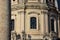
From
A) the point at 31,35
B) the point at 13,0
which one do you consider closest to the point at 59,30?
the point at 31,35

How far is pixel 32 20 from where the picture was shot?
30016mm

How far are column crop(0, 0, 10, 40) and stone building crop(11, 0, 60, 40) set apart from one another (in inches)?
870

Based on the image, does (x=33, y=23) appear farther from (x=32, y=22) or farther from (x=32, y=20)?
(x=32, y=20)

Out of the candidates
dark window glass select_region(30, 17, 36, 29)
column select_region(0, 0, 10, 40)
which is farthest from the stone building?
column select_region(0, 0, 10, 40)

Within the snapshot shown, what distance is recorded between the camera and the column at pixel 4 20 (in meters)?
6.98

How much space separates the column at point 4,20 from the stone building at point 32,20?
22.1 metres

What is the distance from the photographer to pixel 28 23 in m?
30.1

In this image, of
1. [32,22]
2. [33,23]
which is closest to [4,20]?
[33,23]

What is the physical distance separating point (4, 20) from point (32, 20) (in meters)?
23.0

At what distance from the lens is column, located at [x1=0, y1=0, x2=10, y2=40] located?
698 cm

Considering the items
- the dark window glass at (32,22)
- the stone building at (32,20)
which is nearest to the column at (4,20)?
the stone building at (32,20)

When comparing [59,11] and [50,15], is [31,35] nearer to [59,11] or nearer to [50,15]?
[50,15]

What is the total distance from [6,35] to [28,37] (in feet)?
74.0

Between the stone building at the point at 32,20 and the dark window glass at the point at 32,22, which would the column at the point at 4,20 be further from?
the dark window glass at the point at 32,22
